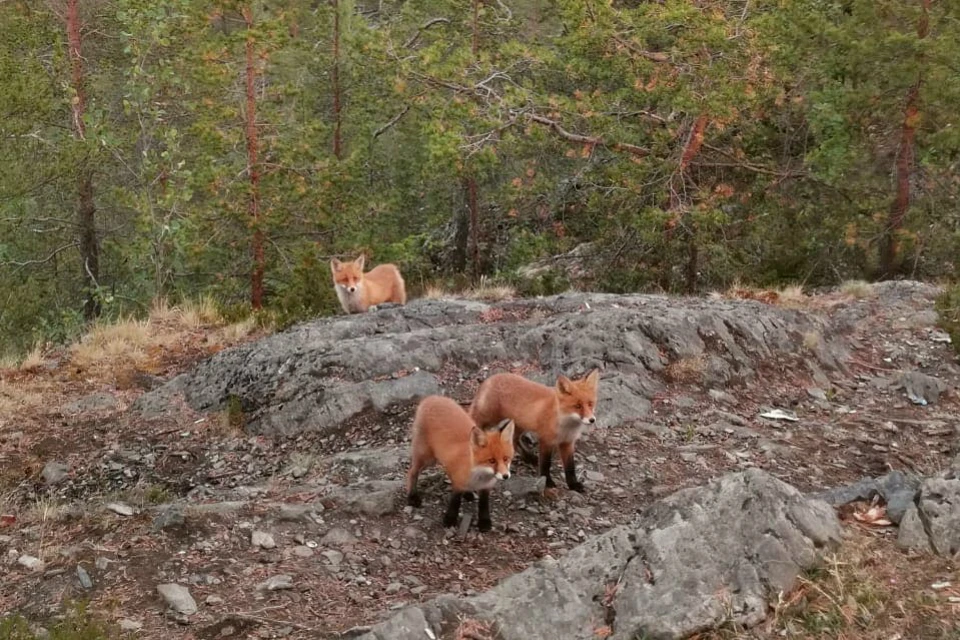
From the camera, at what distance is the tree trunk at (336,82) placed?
19.5m

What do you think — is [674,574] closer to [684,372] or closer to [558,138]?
[684,372]

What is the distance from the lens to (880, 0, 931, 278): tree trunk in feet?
42.4

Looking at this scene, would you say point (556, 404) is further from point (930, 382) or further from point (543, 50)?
point (543, 50)

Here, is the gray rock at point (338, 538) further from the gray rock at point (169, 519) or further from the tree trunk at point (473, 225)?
the tree trunk at point (473, 225)

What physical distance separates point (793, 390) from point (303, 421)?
16.9ft

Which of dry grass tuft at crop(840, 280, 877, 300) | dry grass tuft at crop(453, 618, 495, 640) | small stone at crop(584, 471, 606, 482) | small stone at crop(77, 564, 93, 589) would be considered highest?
dry grass tuft at crop(453, 618, 495, 640)

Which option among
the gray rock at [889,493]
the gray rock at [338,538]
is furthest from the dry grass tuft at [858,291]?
the gray rock at [338,538]

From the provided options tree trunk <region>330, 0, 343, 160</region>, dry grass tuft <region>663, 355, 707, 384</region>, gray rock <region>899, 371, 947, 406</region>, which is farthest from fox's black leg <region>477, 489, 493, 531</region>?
tree trunk <region>330, 0, 343, 160</region>

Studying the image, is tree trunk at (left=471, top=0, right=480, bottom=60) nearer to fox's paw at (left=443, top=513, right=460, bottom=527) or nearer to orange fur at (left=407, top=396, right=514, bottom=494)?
orange fur at (left=407, top=396, right=514, bottom=494)

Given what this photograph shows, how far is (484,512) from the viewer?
5.96 m

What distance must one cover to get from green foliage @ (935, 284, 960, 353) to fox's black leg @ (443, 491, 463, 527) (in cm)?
691

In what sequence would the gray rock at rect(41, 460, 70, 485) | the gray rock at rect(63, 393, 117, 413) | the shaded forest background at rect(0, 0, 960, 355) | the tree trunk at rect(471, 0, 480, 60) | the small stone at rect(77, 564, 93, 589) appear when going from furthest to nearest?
the tree trunk at rect(471, 0, 480, 60) < the shaded forest background at rect(0, 0, 960, 355) < the gray rock at rect(63, 393, 117, 413) < the gray rock at rect(41, 460, 70, 485) < the small stone at rect(77, 564, 93, 589)

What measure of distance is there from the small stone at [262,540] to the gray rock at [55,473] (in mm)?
3281

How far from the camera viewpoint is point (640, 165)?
14.2 meters
